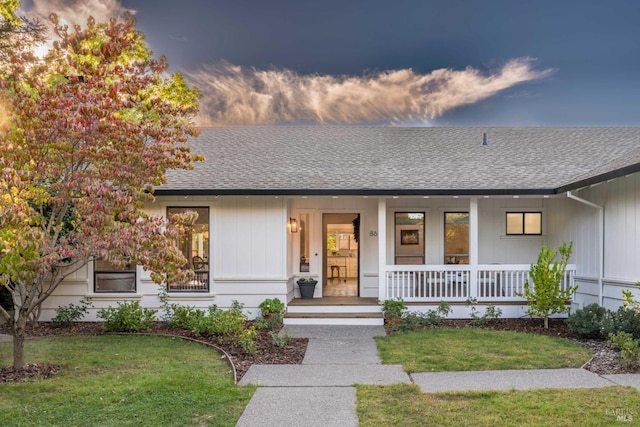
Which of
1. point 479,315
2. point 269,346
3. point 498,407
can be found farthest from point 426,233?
point 498,407

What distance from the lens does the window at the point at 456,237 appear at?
11648 millimetres

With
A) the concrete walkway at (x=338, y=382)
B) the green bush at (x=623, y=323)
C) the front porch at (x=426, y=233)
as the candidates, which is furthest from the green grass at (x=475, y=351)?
the front porch at (x=426, y=233)

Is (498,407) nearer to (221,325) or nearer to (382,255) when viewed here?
(221,325)

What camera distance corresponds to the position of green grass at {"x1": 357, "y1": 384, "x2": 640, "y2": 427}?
4.11 m

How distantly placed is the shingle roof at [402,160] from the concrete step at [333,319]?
8.39ft

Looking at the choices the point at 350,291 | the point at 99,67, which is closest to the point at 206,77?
the point at 350,291

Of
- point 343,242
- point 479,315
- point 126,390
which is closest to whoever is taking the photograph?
point 126,390

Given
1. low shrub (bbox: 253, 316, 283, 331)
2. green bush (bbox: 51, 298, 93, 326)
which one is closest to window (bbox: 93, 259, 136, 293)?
green bush (bbox: 51, 298, 93, 326)

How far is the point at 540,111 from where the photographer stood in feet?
54.4

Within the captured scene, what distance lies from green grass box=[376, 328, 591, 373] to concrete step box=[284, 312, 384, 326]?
1.14 meters

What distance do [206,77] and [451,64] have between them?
865 cm

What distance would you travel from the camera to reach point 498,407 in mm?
4473

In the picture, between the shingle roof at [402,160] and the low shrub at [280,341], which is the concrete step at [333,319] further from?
the shingle roof at [402,160]

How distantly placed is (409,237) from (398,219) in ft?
1.80
